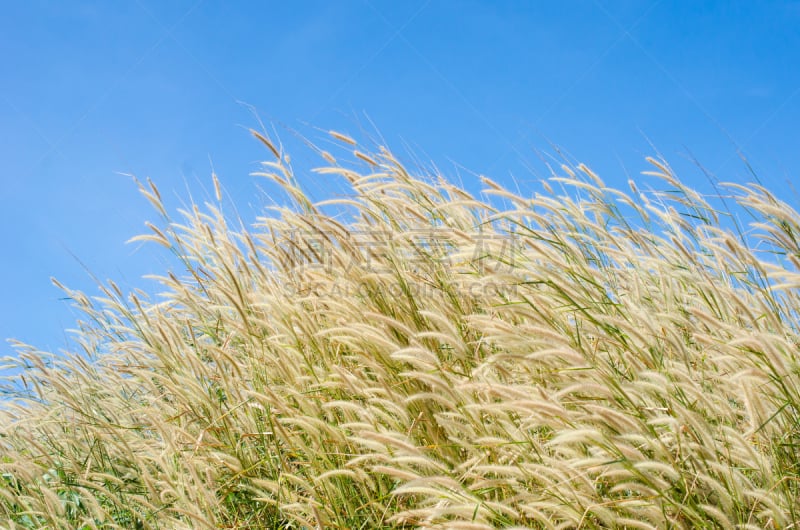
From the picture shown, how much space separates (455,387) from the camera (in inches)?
77.6

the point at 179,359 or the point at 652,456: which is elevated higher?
the point at 179,359

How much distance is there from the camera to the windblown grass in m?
1.78

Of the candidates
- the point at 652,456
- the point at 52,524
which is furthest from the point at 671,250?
the point at 52,524

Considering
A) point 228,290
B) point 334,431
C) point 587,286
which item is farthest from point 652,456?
point 228,290

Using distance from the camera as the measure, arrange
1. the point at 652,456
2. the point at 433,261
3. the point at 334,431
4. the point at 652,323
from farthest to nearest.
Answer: the point at 433,261, the point at 334,431, the point at 652,323, the point at 652,456

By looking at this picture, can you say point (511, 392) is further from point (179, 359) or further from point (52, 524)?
point (52, 524)

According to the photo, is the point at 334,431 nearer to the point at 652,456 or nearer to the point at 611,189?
the point at 652,456

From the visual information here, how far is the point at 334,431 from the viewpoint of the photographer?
2.24 meters

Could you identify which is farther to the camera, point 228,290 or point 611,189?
point 611,189

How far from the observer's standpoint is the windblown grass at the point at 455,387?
5.83ft

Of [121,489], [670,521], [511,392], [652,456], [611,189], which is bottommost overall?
[670,521]

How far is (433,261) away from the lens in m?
2.88

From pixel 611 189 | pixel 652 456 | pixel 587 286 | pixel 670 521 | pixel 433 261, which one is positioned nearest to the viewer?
pixel 670 521

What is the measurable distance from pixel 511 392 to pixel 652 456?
19.3 inches
